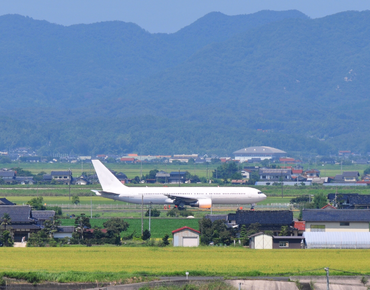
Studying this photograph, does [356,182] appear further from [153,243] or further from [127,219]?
[153,243]

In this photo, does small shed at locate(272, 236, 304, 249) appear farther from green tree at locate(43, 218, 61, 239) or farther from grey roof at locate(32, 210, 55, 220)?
grey roof at locate(32, 210, 55, 220)

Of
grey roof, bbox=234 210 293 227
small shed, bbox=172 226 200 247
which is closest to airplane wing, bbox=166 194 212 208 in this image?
grey roof, bbox=234 210 293 227

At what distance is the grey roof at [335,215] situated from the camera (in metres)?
55.3

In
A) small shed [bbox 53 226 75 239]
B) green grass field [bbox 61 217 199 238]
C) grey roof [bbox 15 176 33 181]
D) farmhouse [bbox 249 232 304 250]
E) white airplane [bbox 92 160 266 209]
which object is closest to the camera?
farmhouse [bbox 249 232 304 250]

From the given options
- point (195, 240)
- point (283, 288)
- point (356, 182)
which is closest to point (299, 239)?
point (195, 240)

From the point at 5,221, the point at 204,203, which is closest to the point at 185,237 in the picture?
the point at 5,221

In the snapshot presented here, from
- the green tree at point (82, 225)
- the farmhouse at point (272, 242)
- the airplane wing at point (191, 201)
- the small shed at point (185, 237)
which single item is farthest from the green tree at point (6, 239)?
the airplane wing at point (191, 201)

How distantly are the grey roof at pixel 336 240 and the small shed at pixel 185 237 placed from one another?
789 cm

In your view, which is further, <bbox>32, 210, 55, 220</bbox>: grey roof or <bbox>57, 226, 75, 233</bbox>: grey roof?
<bbox>32, 210, 55, 220</bbox>: grey roof

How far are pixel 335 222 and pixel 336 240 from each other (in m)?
5.37

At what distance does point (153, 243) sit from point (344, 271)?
16638 millimetres

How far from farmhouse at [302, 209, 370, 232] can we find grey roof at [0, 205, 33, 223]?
21793mm

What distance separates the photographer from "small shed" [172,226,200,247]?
168 feet

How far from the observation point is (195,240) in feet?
170
